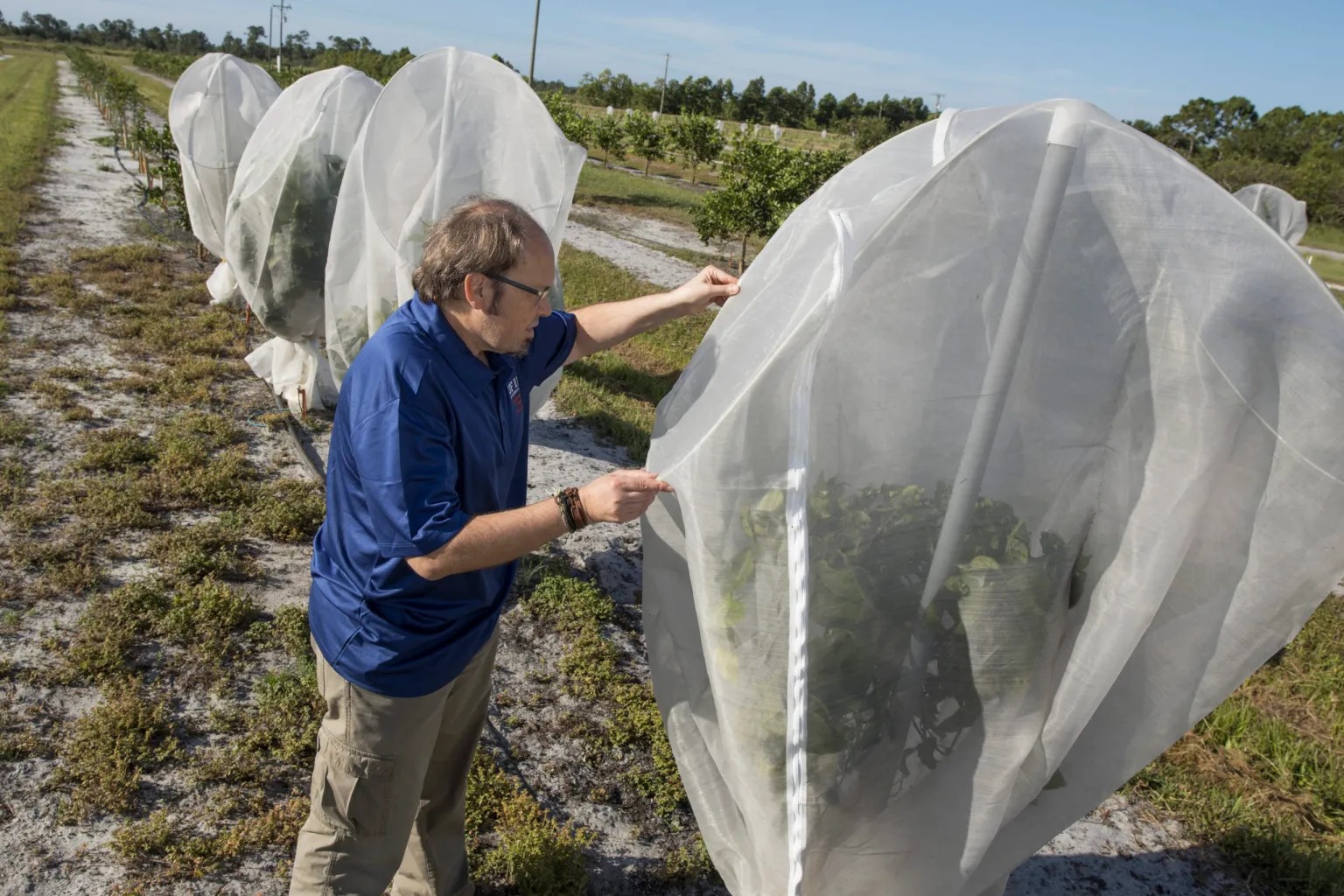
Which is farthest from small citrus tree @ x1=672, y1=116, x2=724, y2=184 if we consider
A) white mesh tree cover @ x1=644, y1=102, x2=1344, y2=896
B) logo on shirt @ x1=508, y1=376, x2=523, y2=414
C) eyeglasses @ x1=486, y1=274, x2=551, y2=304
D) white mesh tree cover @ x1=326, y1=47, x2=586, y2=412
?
white mesh tree cover @ x1=644, y1=102, x2=1344, y2=896

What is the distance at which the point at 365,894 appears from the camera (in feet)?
7.50

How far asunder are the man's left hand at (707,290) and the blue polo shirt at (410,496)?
0.52 metres

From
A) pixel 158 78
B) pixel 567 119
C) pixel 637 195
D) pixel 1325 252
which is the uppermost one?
pixel 567 119

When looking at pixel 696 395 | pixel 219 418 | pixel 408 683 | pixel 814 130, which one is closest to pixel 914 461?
pixel 696 395

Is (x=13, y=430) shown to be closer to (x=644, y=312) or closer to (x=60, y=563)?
(x=60, y=563)

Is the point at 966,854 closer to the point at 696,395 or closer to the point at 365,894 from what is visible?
the point at 696,395

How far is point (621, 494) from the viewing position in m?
1.86

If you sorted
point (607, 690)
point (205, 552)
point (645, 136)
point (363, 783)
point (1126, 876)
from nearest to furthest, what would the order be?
point (363, 783), point (1126, 876), point (607, 690), point (205, 552), point (645, 136)

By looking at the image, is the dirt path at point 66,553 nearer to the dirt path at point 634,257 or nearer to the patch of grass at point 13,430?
the patch of grass at point 13,430

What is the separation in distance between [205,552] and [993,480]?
4.14 meters

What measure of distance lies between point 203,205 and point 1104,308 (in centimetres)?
958

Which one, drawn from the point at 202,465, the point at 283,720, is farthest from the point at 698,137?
the point at 283,720

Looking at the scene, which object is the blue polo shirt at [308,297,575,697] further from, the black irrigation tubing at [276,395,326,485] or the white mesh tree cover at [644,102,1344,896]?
Result: the black irrigation tubing at [276,395,326,485]

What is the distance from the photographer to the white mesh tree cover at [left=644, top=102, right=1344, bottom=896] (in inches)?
62.3
